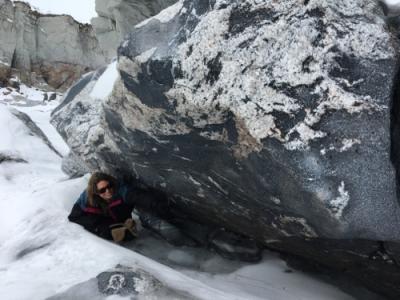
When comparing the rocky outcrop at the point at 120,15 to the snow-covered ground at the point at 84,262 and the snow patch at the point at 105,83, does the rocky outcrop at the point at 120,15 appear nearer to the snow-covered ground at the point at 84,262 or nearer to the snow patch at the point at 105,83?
the snow patch at the point at 105,83

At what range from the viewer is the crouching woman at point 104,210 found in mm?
3682

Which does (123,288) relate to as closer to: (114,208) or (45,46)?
(114,208)

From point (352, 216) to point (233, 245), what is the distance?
164 cm

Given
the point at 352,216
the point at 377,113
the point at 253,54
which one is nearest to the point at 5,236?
the point at 253,54

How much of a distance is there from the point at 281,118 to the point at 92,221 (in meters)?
2.12

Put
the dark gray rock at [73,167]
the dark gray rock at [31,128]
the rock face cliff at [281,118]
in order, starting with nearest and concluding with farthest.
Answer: the rock face cliff at [281,118] → the dark gray rock at [73,167] → the dark gray rock at [31,128]

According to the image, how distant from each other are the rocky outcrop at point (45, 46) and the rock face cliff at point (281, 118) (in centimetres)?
2433

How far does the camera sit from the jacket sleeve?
3638 mm

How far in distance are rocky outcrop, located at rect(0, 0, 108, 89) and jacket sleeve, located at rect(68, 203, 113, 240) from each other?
77.3 ft

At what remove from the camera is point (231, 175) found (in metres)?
2.79

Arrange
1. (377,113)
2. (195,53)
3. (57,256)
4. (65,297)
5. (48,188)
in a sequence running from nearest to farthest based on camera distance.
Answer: (377,113) → (65,297) → (195,53) → (57,256) → (48,188)

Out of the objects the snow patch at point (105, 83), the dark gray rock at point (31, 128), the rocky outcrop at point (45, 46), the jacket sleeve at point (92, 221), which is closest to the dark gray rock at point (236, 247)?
the jacket sleeve at point (92, 221)

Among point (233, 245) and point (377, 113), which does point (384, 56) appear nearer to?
point (377, 113)

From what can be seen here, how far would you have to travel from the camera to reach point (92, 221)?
12.0 feet
